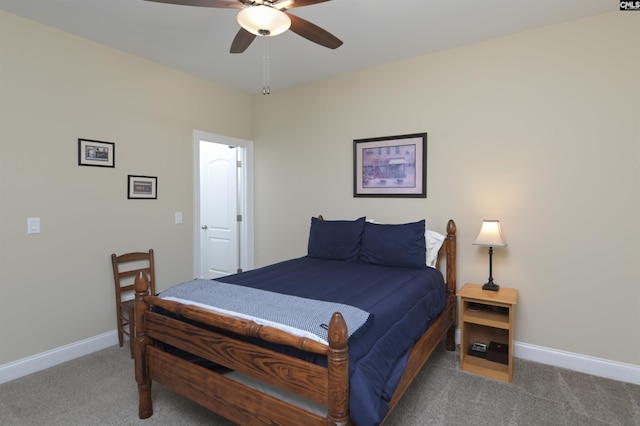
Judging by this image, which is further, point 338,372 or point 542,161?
point 542,161

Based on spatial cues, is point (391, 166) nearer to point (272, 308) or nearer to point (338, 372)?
point (272, 308)

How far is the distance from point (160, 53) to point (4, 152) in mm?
1486

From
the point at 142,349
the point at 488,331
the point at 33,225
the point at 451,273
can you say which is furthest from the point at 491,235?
the point at 33,225

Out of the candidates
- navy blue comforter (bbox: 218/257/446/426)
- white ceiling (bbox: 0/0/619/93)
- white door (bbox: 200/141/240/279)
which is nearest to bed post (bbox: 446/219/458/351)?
navy blue comforter (bbox: 218/257/446/426)

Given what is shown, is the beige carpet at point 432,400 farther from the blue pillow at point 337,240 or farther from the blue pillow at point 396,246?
the blue pillow at point 337,240

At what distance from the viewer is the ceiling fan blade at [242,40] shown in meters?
2.12

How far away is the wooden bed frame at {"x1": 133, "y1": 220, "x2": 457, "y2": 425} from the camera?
135 centimetres

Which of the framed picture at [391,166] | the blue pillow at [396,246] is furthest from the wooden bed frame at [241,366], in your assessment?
the framed picture at [391,166]

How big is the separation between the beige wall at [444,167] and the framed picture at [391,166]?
0.09 metres

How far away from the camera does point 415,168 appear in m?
3.29

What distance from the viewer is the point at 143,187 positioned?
3.36 meters

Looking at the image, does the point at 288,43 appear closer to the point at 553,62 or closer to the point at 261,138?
the point at 261,138

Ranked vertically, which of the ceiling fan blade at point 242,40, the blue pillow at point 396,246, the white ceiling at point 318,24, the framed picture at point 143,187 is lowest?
the blue pillow at point 396,246

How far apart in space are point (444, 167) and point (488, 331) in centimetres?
148
